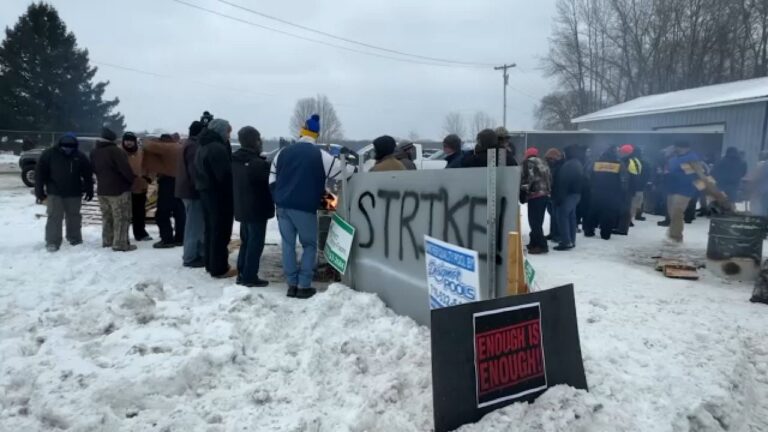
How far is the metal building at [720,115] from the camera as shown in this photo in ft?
59.6

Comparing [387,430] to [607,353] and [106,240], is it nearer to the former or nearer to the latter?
[607,353]

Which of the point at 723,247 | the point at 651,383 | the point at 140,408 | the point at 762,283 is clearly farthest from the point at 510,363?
the point at 723,247

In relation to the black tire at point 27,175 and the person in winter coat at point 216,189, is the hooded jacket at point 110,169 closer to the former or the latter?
the person in winter coat at point 216,189

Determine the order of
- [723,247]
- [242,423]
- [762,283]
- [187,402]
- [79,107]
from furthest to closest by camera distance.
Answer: [79,107]
[723,247]
[762,283]
[187,402]
[242,423]

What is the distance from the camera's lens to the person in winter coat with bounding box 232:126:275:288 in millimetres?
6148

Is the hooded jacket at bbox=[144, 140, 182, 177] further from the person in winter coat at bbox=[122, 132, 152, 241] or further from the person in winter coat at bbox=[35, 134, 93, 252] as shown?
the person in winter coat at bbox=[35, 134, 93, 252]

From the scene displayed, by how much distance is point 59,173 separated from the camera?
8.18 metres

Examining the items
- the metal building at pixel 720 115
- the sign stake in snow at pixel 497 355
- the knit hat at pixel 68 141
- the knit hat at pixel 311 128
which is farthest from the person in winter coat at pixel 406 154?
the metal building at pixel 720 115

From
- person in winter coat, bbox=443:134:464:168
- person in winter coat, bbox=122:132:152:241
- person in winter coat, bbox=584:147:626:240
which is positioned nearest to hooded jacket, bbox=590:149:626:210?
person in winter coat, bbox=584:147:626:240

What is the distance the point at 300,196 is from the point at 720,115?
1997 cm

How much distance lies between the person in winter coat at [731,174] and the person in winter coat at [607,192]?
3701mm

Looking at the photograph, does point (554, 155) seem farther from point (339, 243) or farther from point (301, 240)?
point (301, 240)

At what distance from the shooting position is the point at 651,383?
12.3 ft

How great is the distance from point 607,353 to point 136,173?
7.67 metres
